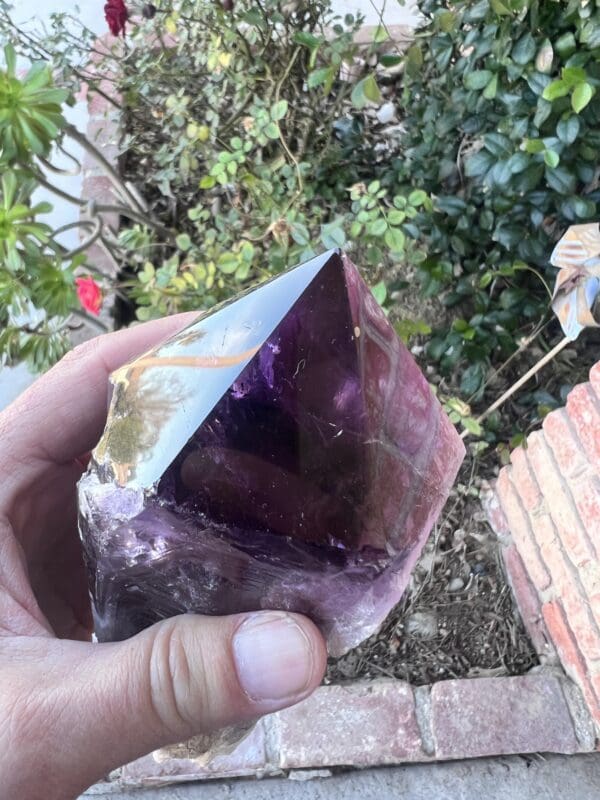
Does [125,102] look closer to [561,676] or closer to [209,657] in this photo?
[209,657]

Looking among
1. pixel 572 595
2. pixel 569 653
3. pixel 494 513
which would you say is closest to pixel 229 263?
pixel 494 513

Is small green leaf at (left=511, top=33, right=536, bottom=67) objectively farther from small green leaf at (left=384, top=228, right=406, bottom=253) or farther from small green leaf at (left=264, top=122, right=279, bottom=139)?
small green leaf at (left=264, top=122, right=279, bottom=139)

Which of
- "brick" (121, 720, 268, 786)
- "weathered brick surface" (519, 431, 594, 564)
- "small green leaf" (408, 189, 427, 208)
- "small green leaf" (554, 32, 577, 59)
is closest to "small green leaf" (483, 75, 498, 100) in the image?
"small green leaf" (554, 32, 577, 59)

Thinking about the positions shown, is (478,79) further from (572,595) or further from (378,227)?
(572,595)

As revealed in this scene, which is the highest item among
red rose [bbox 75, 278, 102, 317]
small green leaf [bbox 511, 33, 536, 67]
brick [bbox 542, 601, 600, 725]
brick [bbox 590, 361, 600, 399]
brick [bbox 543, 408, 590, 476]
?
small green leaf [bbox 511, 33, 536, 67]

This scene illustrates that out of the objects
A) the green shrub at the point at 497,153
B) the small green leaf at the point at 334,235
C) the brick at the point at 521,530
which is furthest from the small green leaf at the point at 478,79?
the brick at the point at 521,530

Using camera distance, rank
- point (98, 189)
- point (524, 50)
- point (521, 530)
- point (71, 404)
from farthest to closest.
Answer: point (98, 189) < point (521, 530) < point (524, 50) < point (71, 404)
